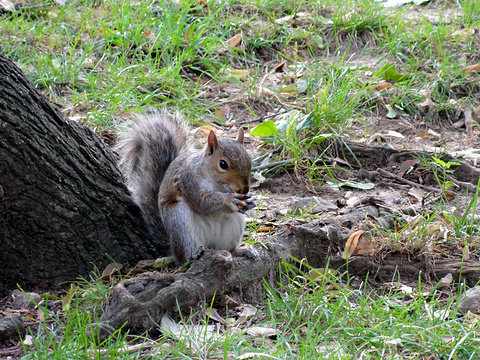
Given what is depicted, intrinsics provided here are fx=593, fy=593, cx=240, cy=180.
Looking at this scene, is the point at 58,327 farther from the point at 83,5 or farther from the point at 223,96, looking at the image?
the point at 83,5

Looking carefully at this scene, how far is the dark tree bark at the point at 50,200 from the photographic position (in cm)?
175

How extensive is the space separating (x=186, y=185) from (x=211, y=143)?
17cm

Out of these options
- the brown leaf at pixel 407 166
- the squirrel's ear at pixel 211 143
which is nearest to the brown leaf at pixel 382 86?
the brown leaf at pixel 407 166

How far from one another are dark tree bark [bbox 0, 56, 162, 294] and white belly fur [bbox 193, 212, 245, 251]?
0.79 ft

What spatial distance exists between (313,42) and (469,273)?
7.31 feet

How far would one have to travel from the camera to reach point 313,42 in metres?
3.86

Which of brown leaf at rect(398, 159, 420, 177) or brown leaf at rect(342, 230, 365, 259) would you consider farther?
brown leaf at rect(398, 159, 420, 177)

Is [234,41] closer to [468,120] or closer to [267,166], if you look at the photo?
[267,166]

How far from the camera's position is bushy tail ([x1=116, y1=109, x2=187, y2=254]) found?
2148 millimetres

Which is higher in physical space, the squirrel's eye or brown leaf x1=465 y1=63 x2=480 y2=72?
the squirrel's eye

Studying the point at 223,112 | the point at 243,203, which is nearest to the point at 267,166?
the point at 223,112

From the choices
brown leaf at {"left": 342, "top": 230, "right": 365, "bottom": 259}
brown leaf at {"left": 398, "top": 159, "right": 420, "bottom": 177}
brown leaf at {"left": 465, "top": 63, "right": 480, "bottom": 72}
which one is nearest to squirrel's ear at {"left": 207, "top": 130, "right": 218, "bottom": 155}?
brown leaf at {"left": 342, "top": 230, "right": 365, "bottom": 259}

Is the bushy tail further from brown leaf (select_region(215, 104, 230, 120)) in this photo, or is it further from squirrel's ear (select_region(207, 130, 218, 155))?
brown leaf (select_region(215, 104, 230, 120))

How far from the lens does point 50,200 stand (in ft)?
5.98
